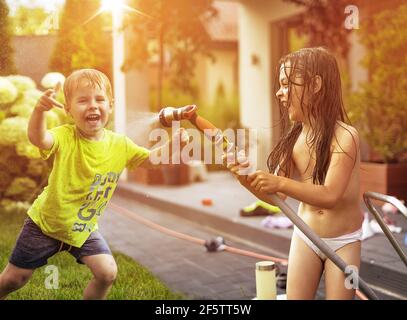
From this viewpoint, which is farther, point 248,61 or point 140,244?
point 248,61

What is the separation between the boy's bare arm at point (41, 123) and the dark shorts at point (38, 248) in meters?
0.33

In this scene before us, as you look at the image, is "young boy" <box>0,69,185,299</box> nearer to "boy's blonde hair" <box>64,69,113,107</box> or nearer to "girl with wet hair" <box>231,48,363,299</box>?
"boy's blonde hair" <box>64,69,113,107</box>

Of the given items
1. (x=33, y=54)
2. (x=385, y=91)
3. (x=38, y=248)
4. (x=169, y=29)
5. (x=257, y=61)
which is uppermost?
(x=257, y=61)

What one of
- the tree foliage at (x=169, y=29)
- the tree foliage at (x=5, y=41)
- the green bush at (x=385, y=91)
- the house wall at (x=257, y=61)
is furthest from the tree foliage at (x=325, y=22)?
the tree foliage at (x=5, y=41)

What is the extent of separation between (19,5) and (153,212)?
4.61 metres

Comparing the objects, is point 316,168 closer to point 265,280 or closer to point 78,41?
point 265,280

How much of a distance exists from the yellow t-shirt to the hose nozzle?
0.78ft

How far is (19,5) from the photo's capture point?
2189 mm

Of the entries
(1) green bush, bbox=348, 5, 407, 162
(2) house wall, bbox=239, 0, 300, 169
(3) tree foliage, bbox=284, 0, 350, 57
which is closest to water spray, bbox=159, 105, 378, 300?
(3) tree foliage, bbox=284, 0, 350, 57

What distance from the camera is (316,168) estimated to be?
6.59 feet

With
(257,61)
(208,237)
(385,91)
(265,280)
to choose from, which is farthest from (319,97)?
(257,61)

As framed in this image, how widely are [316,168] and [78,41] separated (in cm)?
100

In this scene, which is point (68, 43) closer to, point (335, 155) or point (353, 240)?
point (335, 155)

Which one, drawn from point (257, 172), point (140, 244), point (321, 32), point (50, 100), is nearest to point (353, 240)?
point (257, 172)
